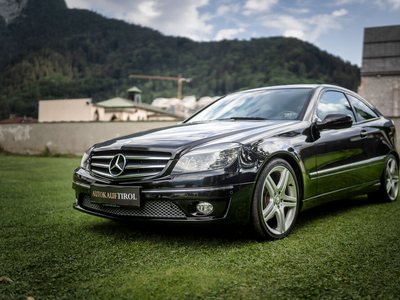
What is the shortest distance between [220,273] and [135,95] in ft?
309

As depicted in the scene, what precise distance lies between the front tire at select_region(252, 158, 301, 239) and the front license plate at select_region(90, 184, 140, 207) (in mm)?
945

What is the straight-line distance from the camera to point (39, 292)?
2203mm

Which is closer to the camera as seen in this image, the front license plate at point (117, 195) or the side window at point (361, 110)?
the front license plate at point (117, 195)

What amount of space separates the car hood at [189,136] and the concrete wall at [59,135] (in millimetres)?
16388

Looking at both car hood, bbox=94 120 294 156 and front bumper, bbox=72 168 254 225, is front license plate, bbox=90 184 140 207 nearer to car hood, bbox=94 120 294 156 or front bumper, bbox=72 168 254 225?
front bumper, bbox=72 168 254 225

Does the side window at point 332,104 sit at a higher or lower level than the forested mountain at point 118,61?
lower

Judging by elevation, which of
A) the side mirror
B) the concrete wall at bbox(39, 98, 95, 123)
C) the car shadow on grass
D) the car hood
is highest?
the concrete wall at bbox(39, 98, 95, 123)

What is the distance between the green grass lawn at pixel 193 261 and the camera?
87.7 inches

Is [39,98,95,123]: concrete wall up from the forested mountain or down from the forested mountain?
down

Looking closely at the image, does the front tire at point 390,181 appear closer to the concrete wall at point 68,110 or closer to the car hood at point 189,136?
the car hood at point 189,136

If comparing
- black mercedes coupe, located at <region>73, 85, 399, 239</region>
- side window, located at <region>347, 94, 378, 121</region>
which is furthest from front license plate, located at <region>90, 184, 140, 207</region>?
side window, located at <region>347, 94, 378, 121</region>

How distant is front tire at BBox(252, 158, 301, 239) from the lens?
3.15 metres

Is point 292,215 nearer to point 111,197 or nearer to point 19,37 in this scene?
point 111,197

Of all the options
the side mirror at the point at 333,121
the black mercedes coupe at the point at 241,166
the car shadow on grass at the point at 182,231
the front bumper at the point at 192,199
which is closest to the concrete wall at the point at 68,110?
the car shadow on grass at the point at 182,231
